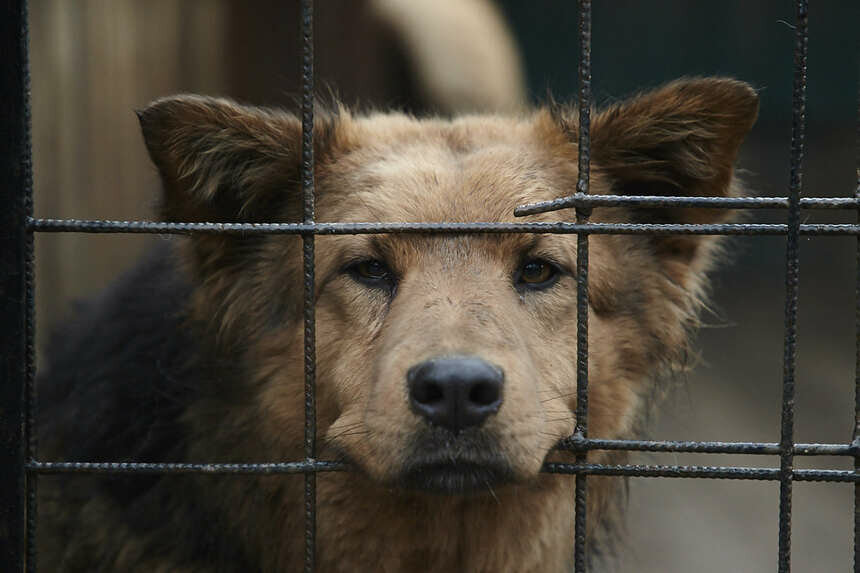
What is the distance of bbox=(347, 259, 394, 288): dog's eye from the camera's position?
2803 mm

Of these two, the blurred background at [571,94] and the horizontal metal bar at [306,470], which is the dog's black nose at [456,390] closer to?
the horizontal metal bar at [306,470]

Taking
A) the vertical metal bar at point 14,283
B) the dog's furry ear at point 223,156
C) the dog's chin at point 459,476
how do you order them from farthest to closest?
the dog's furry ear at point 223,156 → the dog's chin at point 459,476 → the vertical metal bar at point 14,283

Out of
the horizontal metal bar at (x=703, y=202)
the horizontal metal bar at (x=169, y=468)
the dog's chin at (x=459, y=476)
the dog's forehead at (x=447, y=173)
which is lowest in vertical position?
the dog's chin at (x=459, y=476)

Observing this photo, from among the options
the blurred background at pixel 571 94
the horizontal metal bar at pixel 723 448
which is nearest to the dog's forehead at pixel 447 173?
the horizontal metal bar at pixel 723 448

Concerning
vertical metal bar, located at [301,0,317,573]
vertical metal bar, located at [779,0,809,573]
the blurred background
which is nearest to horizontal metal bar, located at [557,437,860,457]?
vertical metal bar, located at [779,0,809,573]

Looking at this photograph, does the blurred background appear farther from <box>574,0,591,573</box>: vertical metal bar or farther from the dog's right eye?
<box>574,0,591,573</box>: vertical metal bar

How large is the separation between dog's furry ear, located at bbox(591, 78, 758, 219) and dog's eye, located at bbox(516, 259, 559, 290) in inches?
17.6

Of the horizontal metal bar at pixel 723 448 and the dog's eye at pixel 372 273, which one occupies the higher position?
the dog's eye at pixel 372 273

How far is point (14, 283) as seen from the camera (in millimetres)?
2189

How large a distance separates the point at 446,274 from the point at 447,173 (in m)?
0.43

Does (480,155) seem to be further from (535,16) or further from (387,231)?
(535,16)

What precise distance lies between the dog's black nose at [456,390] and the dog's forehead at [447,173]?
2.01 ft

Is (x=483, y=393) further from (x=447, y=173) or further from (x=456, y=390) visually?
(x=447, y=173)

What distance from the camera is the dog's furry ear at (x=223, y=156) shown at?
261cm
